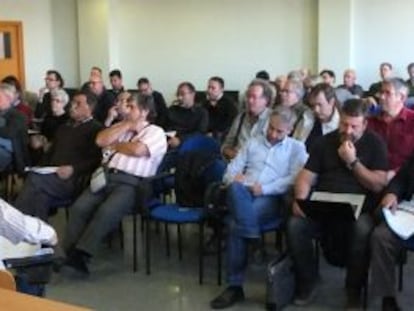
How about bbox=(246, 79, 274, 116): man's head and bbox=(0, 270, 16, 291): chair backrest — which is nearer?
bbox=(0, 270, 16, 291): chair backrest

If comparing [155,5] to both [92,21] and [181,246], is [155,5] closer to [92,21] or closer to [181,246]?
[92,21]

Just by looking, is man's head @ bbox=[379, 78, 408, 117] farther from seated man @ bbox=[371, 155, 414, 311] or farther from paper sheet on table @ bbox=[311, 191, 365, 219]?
seated man @ bbox=[371, 155, 414, 311]

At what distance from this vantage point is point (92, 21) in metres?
11.8

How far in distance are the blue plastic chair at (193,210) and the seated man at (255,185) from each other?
0.22 meters

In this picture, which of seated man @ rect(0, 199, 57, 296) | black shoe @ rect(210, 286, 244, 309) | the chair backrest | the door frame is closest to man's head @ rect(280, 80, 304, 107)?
black shoe @ rect(210, 286, 244, 309)

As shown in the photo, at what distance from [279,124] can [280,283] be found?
0.99 meters

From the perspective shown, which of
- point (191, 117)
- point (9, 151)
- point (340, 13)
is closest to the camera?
point (9, 151)

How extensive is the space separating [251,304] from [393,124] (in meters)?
1.45

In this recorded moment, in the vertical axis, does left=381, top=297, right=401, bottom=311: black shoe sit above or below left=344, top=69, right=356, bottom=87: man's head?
below

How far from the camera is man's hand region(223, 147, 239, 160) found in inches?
199

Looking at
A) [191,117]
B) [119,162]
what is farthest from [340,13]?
[119,162]

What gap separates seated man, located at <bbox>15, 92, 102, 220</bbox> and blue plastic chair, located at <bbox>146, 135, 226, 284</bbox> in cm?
68

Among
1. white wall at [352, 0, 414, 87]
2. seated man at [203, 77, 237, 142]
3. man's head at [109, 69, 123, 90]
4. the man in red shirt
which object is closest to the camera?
the man in red shirt

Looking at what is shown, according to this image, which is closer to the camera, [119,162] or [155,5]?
[119,162]
